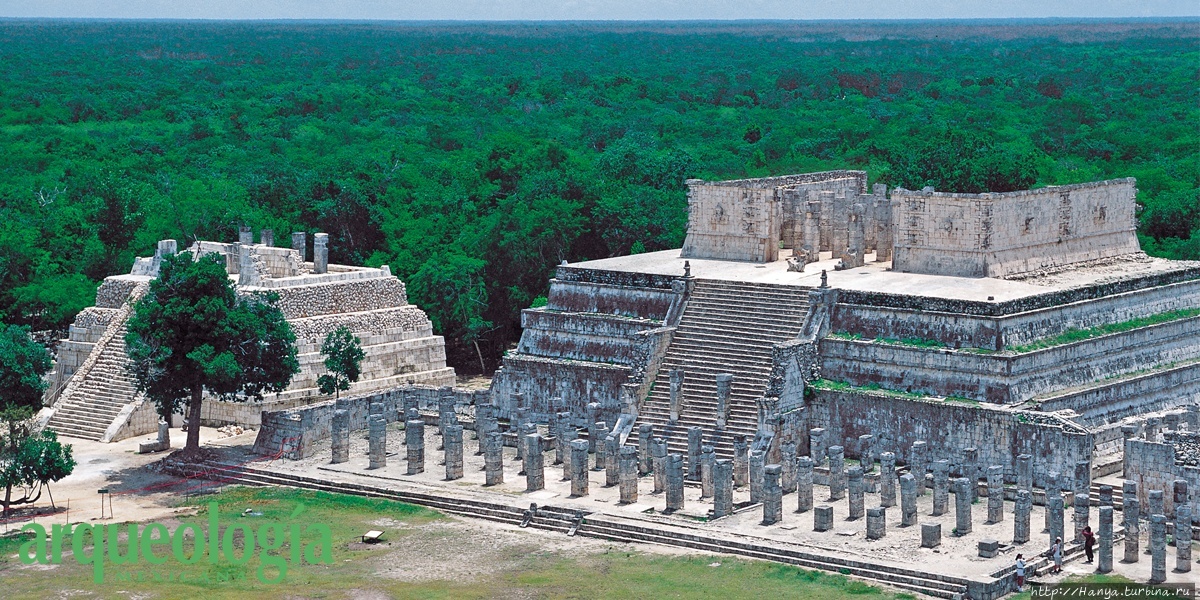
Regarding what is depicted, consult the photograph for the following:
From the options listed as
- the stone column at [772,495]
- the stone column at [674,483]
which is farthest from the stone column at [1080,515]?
the stone column at [674,483]

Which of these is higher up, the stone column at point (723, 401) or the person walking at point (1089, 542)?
the stone column at point (723, 401)

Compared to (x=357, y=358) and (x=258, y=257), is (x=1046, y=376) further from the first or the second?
(x=258, y=257)

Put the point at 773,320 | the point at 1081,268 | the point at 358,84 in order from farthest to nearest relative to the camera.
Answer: the point at 358,84, the point at 1081,268, the point at 773,320

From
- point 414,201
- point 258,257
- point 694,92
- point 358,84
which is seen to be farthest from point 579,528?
point 358,84

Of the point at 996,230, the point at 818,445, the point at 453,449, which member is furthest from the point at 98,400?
the point at 996,230

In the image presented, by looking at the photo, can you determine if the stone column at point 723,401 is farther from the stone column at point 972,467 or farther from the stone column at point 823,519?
the stone column at point 972,467
